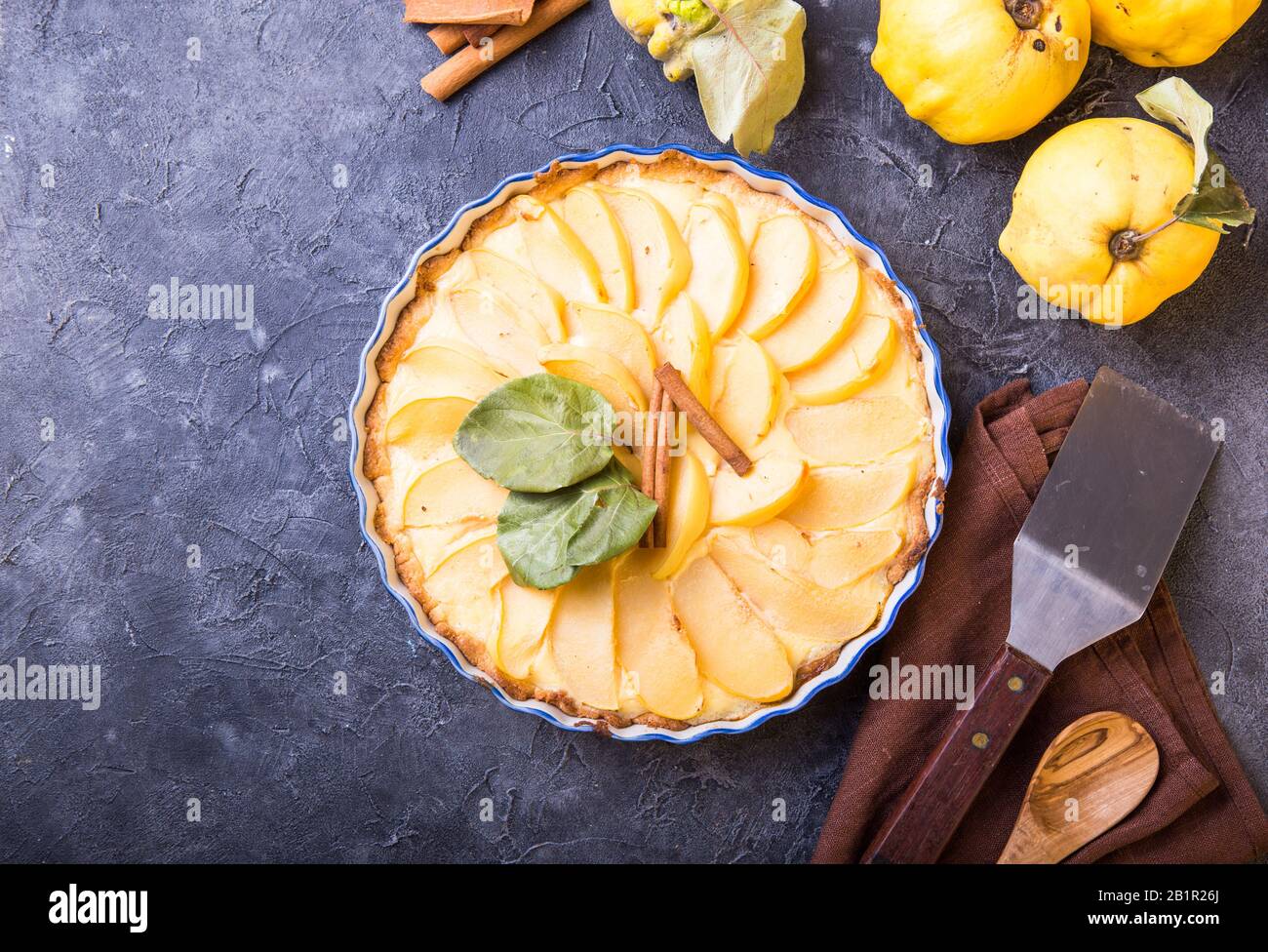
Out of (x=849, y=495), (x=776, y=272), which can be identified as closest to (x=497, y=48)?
(x=776, y=272)

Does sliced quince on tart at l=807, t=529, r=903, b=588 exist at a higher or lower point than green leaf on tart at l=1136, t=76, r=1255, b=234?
lower

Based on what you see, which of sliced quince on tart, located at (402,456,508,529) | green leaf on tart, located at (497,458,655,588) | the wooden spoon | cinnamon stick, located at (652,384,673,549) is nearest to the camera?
green leaf on tart, located at (497,458,655,588)

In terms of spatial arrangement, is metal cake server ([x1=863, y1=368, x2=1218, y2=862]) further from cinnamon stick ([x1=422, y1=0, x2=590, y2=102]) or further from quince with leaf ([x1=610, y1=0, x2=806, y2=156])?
cinnamon stick ([x1=422, y1=0, x2=590, y2=102])

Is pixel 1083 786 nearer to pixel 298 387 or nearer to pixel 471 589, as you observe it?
pixel 471 589

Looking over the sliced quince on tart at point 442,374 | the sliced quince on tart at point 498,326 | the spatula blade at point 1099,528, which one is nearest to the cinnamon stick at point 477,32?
the sliced quince on tart at point 498,326

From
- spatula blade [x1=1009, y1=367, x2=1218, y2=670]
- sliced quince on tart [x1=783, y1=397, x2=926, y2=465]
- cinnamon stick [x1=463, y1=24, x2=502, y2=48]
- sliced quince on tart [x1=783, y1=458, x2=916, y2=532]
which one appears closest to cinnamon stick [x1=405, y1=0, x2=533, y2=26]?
cinnamon stick [x1=463, y1=24, x2=502, y2=48]

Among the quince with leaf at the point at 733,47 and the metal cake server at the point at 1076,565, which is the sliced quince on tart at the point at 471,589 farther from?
the quince with leaf at the point at 733,47

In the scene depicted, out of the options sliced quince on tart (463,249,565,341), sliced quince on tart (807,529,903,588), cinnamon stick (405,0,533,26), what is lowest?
sliced quince on tart (807,529,903,588)
